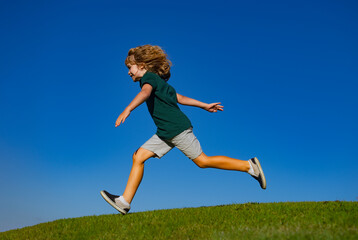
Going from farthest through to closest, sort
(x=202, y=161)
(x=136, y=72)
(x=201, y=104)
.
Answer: (x=201, y=104)
(x=136, y=72)
(x=202, y=161)

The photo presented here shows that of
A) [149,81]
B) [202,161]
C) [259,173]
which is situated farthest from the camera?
[259,173]

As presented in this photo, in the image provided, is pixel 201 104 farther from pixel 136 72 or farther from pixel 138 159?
pixel 138 159

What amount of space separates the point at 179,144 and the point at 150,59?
1835mm

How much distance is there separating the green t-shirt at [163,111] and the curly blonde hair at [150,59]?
0.55 m

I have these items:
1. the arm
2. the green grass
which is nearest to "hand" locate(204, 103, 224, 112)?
the arm

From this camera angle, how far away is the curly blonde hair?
6320 millimetres

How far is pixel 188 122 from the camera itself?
5805 millimetres

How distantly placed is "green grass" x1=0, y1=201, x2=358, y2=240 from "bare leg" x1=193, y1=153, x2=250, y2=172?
904mm

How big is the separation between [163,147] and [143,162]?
464 mm

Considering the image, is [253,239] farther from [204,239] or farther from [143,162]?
[143,162]

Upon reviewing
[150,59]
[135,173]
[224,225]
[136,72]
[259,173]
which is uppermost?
[150,59]

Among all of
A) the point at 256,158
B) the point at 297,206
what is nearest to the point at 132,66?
the point at 256,158

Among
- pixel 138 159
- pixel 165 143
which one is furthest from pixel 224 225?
pixel 138 159

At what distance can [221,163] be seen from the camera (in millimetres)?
5867
